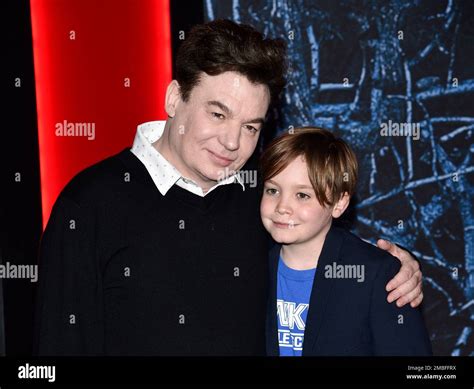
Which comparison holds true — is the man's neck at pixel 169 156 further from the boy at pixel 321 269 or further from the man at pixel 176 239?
the boy at pixel 321 269

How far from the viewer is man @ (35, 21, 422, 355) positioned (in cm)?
172

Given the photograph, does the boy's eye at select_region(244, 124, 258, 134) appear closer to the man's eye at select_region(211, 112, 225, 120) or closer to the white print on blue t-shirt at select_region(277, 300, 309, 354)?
the man's eye at select_region(211, 112, 225, 120)

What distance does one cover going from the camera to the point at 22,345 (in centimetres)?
287

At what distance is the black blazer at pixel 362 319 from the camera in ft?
5.90

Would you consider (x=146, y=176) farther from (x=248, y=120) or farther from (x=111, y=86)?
Result: (x=111, y=86)

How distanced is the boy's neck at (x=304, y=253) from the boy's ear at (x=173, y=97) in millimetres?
560

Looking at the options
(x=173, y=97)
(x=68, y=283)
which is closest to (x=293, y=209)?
(x=173, y=97)

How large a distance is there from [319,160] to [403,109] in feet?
5.58

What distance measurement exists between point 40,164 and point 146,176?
131 cm

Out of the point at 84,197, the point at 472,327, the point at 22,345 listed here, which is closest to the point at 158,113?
the point at 22,345

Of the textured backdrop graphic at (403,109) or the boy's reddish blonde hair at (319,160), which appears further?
the textured backdrop graphic at (403,109)
